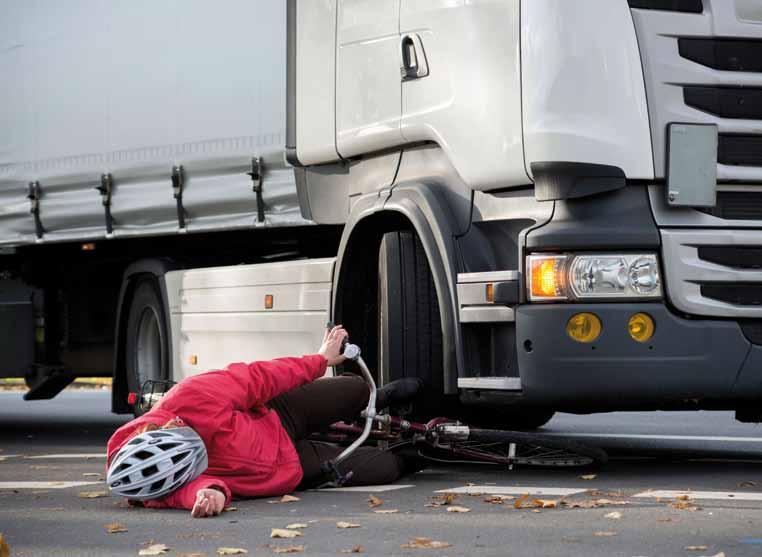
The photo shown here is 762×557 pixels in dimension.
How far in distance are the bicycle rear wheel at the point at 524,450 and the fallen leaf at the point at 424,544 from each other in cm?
243

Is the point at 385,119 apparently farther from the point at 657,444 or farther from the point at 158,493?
the point at 657,444

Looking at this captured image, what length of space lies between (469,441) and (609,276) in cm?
156

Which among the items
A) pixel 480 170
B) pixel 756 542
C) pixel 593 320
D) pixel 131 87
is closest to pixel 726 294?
pixel 593 320

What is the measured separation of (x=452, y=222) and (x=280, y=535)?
2261 mm

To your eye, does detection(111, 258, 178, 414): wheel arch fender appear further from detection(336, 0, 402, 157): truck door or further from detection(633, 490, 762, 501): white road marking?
detection(633, 490, 762, 501): white road marking

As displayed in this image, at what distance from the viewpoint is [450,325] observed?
8.40 metres

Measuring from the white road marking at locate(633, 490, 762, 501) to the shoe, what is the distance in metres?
1.43

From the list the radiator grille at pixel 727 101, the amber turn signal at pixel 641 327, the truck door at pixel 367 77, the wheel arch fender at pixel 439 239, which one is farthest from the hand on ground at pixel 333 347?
the radiator grille at pixel 727 101

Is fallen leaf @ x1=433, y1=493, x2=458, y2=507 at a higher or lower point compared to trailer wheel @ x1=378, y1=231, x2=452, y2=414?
lower

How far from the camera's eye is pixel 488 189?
8273 millimetres

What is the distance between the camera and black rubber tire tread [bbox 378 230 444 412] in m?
8.80

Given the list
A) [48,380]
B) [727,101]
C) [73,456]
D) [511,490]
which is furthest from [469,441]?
[48,380]

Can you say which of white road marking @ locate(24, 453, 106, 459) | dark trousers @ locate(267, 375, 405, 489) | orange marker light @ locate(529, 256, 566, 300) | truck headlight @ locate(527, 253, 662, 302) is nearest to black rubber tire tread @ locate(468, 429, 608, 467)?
dark trousers @ locate(267, 375, 405, 489)

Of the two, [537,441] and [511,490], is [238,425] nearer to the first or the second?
[511,490]
